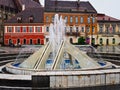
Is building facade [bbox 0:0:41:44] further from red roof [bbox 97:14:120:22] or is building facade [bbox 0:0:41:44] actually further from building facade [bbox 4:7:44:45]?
red roof [bbox 97:14:120:22]

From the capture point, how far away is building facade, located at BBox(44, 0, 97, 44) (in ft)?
229

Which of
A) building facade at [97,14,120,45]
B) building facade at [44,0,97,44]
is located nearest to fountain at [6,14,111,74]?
building facade at [44,0,97,44]

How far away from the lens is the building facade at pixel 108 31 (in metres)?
73.1

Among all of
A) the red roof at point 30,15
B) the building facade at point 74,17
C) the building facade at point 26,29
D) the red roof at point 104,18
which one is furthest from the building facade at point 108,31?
the building facade at point 26,29

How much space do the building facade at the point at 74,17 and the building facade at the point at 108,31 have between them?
1310mm

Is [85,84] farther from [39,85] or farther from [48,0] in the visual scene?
[48,0]

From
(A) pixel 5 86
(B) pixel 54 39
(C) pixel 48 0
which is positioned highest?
(C) pixel 48 0

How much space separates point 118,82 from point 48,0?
56.0m

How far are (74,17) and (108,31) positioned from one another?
8.15m

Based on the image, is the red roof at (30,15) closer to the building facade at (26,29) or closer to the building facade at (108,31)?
the building facade at (26,29)

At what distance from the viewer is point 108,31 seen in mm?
73562

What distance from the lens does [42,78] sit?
52.7 feet

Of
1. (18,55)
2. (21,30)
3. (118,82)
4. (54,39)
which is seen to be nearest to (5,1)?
(21,30)

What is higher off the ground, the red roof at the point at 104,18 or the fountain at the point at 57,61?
the red roof at the point at 104,18
